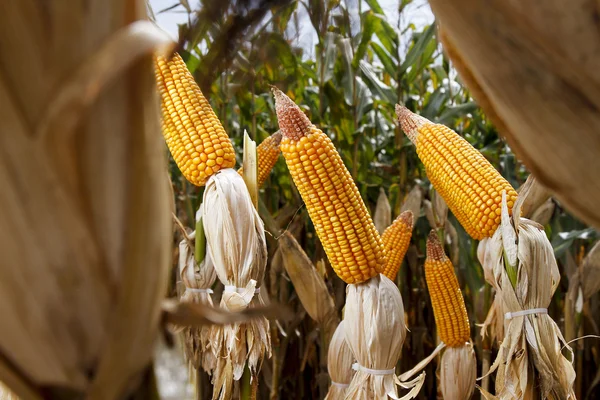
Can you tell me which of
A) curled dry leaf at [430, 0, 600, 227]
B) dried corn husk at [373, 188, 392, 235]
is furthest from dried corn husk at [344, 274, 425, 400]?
curled dry leaf at [430, 0, 600, 227]

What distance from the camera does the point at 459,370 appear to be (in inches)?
69.8

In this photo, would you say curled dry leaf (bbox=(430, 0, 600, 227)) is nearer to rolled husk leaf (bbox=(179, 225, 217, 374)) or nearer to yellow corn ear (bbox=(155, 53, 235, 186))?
yellow corn ear (bbox=(155, 53, 235, 186))

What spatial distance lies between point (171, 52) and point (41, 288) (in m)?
0.12

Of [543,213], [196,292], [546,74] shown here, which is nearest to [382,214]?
[543,213]

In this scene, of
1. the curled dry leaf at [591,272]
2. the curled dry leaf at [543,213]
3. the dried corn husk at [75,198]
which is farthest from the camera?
the curled dry leaf at [543,213]

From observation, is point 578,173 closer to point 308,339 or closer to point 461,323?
point 461,323

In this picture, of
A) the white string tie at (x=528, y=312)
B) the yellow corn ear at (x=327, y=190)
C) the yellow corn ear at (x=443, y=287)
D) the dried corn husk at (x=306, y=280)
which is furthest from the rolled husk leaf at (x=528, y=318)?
the dried corn husk at (x=306, y=280)

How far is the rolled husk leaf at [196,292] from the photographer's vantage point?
5.08 ft

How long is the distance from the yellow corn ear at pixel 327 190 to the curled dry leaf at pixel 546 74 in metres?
1.02

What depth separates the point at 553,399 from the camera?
4.79ft

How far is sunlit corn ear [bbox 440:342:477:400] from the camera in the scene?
177 centimetres

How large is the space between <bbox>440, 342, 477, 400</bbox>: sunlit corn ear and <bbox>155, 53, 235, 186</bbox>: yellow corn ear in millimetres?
872

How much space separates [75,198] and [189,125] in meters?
1.16

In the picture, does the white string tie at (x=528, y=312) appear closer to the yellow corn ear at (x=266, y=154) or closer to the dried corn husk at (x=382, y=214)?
the yellow corn ear at (x=266, y=154)
